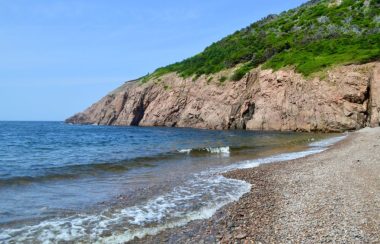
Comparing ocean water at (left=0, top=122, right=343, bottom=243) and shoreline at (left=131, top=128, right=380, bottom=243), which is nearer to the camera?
shoreline at (left=131, top=128, right=380, bottom=243)

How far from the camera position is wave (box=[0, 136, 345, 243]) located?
907cm

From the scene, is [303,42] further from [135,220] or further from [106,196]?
[135,220]

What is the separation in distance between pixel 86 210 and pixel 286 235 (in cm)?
626

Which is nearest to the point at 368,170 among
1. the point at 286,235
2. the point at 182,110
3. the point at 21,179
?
the point at 286,235

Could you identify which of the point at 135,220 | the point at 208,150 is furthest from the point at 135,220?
the point at 208,150

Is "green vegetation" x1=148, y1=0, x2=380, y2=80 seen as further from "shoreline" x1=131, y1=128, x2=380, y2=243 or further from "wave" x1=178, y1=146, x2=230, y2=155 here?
"shoreline" x1=131, y1=128, x2=380, y2=243

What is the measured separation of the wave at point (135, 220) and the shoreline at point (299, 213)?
433mm

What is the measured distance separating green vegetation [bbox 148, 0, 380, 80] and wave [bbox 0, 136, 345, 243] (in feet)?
130

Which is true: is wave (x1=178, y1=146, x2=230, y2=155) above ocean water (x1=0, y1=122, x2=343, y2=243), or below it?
above

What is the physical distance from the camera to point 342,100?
4412cm

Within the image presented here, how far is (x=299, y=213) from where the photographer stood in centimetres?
988

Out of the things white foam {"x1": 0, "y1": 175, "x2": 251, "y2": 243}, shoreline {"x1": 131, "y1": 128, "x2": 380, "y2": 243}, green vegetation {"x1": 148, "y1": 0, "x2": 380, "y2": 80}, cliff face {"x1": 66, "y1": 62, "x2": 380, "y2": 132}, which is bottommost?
white foam {"x1": 0, "y1": 175, "x2": 251, "y2": 243}

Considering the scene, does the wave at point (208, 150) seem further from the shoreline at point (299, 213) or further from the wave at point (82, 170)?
the shoreline at point (299, 213)

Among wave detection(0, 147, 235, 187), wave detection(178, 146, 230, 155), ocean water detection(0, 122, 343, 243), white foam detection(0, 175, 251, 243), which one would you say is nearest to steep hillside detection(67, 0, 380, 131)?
wave detection(178, 146, 230, 155)
